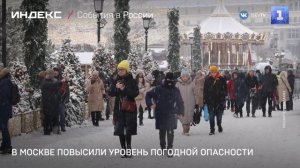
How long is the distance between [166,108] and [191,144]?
6.33 feet

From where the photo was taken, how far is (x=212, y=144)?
12.9 meters

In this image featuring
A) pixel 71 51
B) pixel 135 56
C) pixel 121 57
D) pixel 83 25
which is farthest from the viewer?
pixel 83 25

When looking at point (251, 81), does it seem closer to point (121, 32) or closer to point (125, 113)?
point (121, 32)

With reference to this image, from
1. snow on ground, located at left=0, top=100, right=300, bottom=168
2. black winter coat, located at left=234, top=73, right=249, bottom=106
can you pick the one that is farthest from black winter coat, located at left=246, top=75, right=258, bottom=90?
snow on ground, located at left=0, top=100, right=300, bottom=168

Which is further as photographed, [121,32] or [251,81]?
[121,32]

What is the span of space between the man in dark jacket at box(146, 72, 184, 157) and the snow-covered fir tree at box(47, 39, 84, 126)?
19.5 feet

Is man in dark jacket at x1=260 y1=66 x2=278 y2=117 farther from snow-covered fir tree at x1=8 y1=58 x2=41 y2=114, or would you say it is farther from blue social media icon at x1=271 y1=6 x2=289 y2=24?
blue social media icon at x1=271 y1=6 x2=289 y2=24

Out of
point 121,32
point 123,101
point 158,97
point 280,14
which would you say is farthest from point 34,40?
point 280,14

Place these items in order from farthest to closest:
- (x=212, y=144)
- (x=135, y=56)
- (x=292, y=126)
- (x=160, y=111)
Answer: (x=135, y=56) → (x=292, y=126) → (x=212, y=144) → (x=160, y=111)

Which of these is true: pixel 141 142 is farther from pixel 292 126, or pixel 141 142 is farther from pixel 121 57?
pixel 121 57

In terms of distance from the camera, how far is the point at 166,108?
1123cm

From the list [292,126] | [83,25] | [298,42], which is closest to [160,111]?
[292,126]

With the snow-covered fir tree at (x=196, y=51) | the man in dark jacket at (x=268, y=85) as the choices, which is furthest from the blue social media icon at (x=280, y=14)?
the man in dark jacket at (x=268, y=85)

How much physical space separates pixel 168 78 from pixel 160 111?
0.68m
